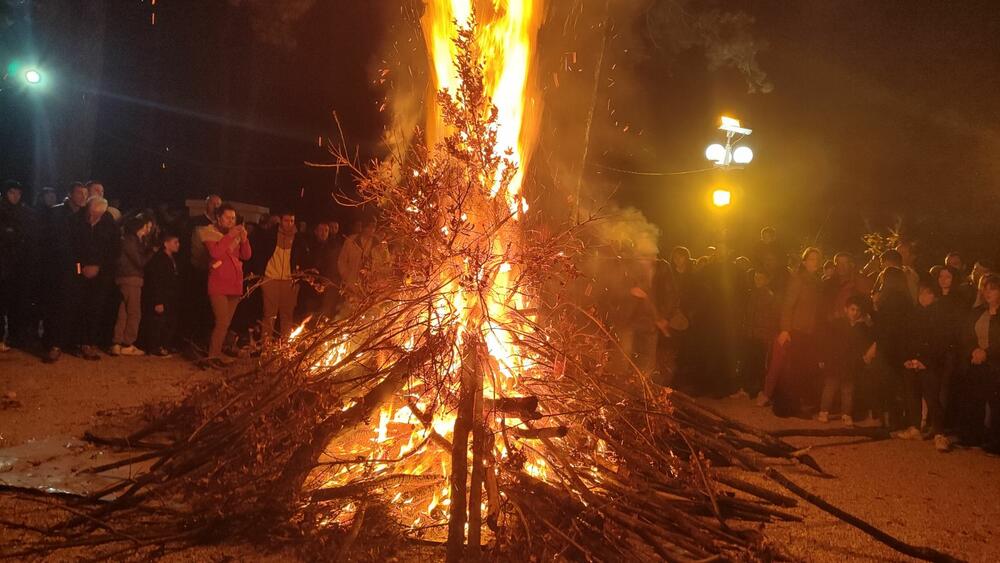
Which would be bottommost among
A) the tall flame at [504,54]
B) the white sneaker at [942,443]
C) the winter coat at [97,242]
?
the white sneaker at [942,443]

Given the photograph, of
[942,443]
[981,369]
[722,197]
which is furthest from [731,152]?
[942,443]

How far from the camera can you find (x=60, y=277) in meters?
8.90

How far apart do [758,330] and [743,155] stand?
14.8 feet

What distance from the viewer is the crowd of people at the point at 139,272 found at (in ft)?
29.5

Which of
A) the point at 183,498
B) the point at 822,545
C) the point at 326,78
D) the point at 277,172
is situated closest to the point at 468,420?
the point at 183,498

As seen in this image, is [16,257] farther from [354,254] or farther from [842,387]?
[842,387]

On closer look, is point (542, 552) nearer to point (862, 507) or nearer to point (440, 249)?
point (440, 249)

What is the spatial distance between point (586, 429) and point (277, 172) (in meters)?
19.2

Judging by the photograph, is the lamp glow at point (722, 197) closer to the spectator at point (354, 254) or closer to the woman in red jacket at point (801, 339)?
the woman in red jacket at point (801, 339)

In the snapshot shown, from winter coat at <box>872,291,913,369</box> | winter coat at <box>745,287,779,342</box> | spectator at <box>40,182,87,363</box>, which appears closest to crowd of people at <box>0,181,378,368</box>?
spectator at <box>40,182,87,363</box>

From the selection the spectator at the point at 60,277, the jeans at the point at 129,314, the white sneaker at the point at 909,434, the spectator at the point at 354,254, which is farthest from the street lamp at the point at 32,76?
the white sneaker at the point at 909,434

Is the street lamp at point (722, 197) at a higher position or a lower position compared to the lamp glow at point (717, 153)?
lower

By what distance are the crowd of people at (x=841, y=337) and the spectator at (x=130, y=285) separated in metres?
6.48

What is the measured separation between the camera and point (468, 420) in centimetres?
457
